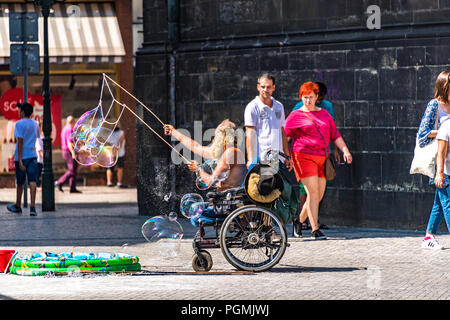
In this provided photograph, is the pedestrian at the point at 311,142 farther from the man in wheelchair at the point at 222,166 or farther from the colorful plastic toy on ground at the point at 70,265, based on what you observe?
the colorful plastic toy on ground at the point at 70,265

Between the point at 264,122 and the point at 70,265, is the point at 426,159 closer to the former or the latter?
the point at 264,122

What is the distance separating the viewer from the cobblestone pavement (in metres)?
8.20

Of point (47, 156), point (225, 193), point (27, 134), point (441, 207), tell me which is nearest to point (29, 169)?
point (27, 134)

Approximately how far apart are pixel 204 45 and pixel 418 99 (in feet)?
11.7

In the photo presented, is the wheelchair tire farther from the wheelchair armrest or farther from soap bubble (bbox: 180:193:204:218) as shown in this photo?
the wheelchair armrest

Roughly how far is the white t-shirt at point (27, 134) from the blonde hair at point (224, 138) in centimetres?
648

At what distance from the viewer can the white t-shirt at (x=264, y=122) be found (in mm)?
11219

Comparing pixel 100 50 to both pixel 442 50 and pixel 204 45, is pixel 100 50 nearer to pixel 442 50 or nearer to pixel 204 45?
pixel 204 45

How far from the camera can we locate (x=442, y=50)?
41.8 feet

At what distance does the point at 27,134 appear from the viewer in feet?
51.6

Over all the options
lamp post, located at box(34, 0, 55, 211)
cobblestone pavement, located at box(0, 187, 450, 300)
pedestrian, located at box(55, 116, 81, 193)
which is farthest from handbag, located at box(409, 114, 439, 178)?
pedestrian, located at box(55, 116, 81, 193)

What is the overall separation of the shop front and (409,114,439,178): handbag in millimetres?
12029

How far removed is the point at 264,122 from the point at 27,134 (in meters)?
5.58

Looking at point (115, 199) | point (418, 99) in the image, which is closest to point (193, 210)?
point (418, 99)
